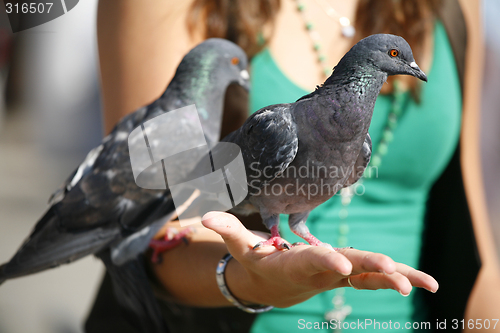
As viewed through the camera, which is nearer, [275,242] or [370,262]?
[370,262]

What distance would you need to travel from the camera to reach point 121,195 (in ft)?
2.86

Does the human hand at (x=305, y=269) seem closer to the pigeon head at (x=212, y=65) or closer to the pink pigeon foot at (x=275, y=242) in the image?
the pink pigeon foot at (x=275, y=242)

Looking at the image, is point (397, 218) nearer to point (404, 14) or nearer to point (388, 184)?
point (388, 184)

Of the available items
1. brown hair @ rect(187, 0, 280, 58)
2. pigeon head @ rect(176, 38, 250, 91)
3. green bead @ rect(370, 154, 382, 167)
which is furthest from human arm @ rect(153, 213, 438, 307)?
brown hair @ rect(187, 0, 280, 58)

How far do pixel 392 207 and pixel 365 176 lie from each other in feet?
0.61

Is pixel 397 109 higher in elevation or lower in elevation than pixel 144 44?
lower

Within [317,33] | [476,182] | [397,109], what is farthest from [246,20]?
[476,182]

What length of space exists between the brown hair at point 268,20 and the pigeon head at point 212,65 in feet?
0.75

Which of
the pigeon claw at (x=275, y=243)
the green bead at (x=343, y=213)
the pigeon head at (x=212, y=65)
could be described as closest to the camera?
the pigeon claw at (x=275, y=243)

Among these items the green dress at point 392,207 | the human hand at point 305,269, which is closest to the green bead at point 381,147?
the green dress at point 392,207

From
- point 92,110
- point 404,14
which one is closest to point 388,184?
point 404,14

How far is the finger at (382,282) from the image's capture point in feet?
1.47

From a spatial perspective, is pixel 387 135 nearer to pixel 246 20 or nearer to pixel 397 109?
pixel 397 109

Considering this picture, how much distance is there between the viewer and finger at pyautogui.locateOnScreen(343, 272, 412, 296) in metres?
0.45
